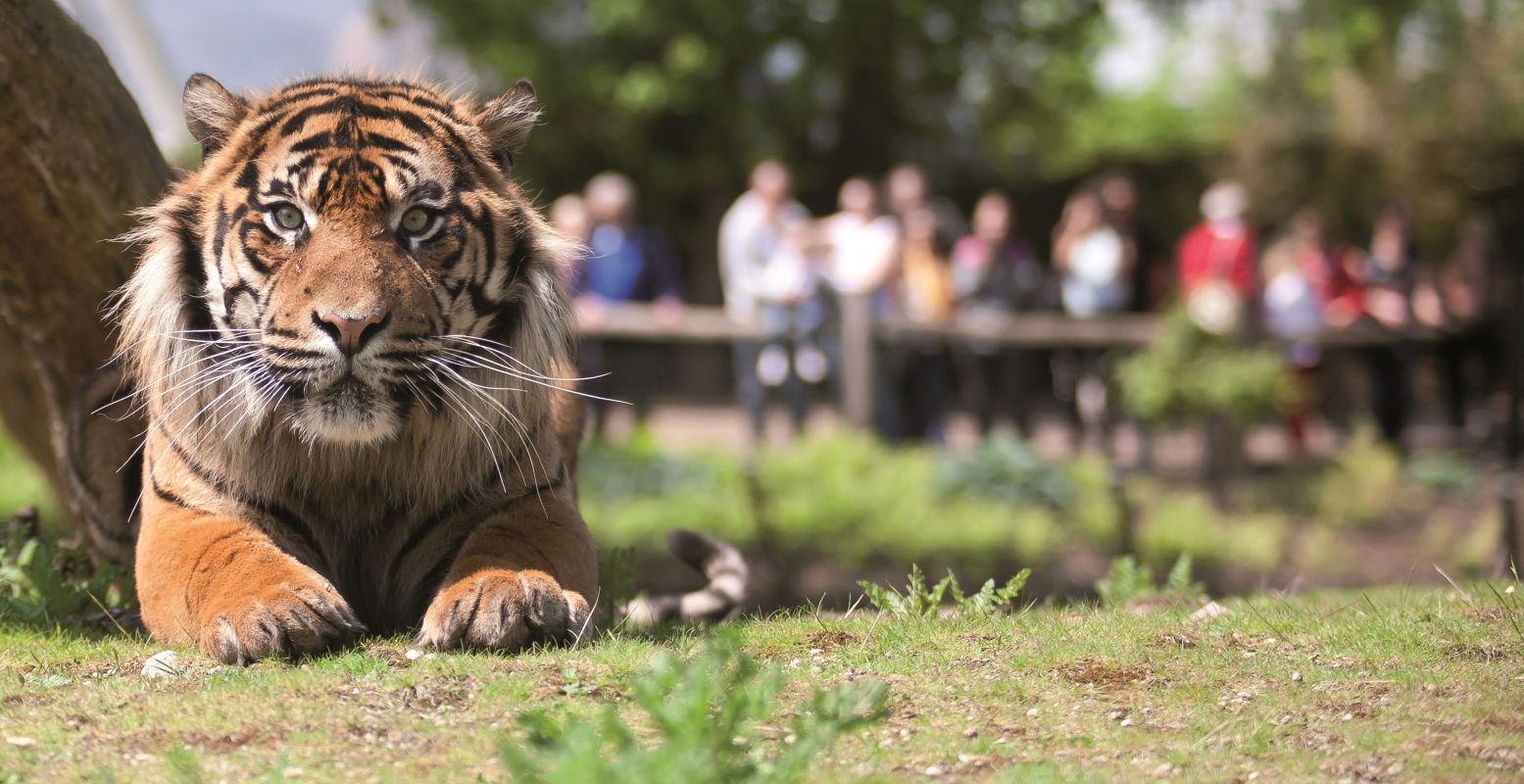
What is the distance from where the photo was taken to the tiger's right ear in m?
3.73

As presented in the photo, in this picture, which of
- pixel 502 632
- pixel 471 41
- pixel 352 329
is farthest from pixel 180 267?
pixel 471 41

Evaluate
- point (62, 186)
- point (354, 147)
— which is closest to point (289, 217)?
point (354, 147)

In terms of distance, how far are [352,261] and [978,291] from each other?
9141 mm

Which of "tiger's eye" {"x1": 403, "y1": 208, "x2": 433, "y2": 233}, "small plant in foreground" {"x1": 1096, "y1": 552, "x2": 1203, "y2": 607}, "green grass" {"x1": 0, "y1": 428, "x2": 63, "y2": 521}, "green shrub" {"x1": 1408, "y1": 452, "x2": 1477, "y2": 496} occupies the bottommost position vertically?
"green shrub" {"x1": 1408, "y1": 452, "x2": 1477, "y2": 496}

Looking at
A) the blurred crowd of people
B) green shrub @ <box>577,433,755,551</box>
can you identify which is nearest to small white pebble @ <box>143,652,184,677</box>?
green shrub @ <box>577,433,755,551</box>

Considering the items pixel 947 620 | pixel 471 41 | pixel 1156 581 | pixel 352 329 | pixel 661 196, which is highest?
pixel 471 41

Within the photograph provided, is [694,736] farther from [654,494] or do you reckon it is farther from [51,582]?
[654,494]

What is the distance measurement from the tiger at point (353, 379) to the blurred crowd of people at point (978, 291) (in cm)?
664

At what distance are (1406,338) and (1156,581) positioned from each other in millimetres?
5317

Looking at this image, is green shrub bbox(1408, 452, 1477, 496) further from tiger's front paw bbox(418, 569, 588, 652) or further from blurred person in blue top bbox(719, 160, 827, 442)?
tiger's front paw bbox(418, 569, 588, 652)

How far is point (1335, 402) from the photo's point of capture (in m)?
13.4

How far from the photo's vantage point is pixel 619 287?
1145cm

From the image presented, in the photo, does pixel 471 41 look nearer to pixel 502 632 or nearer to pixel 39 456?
pixel 39 456

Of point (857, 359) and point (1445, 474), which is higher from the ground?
point (857, 359)
